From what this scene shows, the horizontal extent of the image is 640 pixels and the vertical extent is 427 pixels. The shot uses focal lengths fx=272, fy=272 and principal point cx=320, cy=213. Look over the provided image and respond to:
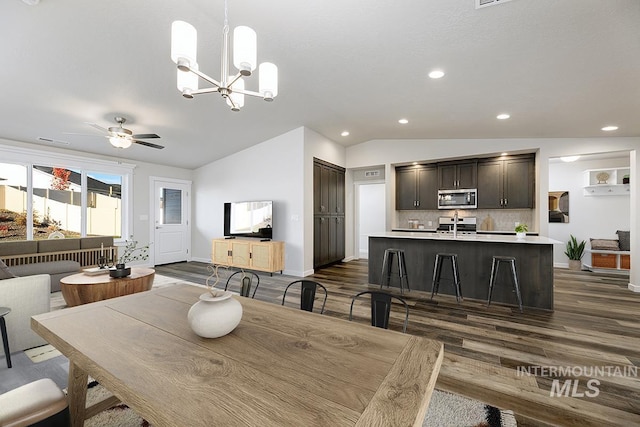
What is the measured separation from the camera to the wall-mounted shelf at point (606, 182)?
5.96 metres

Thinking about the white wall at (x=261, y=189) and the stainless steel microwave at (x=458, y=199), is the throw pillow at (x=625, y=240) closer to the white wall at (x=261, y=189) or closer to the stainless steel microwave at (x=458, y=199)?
the stainless steel microwave at (x=458, y=199)

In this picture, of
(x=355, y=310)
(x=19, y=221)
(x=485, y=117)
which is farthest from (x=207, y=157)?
(x=485, y=117)

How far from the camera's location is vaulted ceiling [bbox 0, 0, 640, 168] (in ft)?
7.38

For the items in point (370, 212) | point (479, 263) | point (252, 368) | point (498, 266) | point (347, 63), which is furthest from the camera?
point (370, 212)

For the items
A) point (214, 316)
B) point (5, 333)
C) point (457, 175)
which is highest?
point (457, 175)

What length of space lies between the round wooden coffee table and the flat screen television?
8.21ft

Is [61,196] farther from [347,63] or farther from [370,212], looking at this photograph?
[370,212]

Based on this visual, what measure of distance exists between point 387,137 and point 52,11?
→ 5.47 meters

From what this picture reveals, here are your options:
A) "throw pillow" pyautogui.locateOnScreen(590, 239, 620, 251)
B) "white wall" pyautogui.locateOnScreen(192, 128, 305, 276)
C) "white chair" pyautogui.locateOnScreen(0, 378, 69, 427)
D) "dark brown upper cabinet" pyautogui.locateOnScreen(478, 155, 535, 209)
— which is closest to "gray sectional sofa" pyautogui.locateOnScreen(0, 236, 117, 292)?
"white wall" pyautogui.locateOnScreen(192, 128, 305, 276)

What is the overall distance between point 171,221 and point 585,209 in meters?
10.0

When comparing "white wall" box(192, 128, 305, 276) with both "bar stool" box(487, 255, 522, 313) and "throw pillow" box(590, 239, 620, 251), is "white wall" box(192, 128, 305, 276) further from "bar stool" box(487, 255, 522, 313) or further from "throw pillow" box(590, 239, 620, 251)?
"throw pillow" box(590, 239, 620, 251)

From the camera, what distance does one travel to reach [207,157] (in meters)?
6.62

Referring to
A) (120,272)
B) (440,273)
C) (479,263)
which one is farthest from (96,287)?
(479,263)

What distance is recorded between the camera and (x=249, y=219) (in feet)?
19.6
